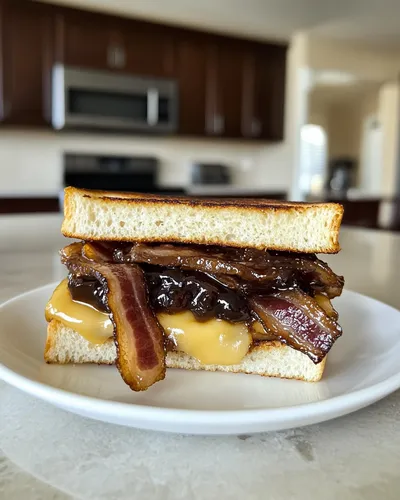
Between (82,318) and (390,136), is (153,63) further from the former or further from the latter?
(390,136)

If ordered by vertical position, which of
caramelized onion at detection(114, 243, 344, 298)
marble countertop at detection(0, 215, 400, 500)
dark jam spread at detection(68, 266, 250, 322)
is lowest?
marble countertop at detection(0, 215, 400, 500)

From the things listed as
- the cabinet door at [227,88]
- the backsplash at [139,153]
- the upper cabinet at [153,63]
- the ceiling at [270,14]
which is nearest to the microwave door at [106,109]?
the upper cabinet at [153,63]

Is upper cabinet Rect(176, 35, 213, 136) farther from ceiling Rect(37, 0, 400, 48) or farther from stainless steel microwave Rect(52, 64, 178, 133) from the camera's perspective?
ceiling Rect(37, 0, 400, 48)

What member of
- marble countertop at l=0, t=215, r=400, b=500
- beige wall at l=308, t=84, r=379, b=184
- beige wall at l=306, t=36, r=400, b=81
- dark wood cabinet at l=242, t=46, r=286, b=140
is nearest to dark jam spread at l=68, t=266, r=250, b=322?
marble countertop at l=0, t=215, r=400, b=500

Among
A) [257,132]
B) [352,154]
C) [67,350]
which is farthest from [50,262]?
[352,154]

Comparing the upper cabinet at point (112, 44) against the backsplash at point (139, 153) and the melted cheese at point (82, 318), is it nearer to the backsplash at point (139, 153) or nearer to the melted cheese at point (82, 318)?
the backsplash at point (139, 153)

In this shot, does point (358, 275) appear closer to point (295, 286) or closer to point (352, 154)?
point (295, 286)

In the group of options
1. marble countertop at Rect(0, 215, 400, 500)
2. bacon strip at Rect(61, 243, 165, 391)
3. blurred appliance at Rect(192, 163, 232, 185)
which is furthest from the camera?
blurred appliance at Rect(192, 163, 232, 185)
